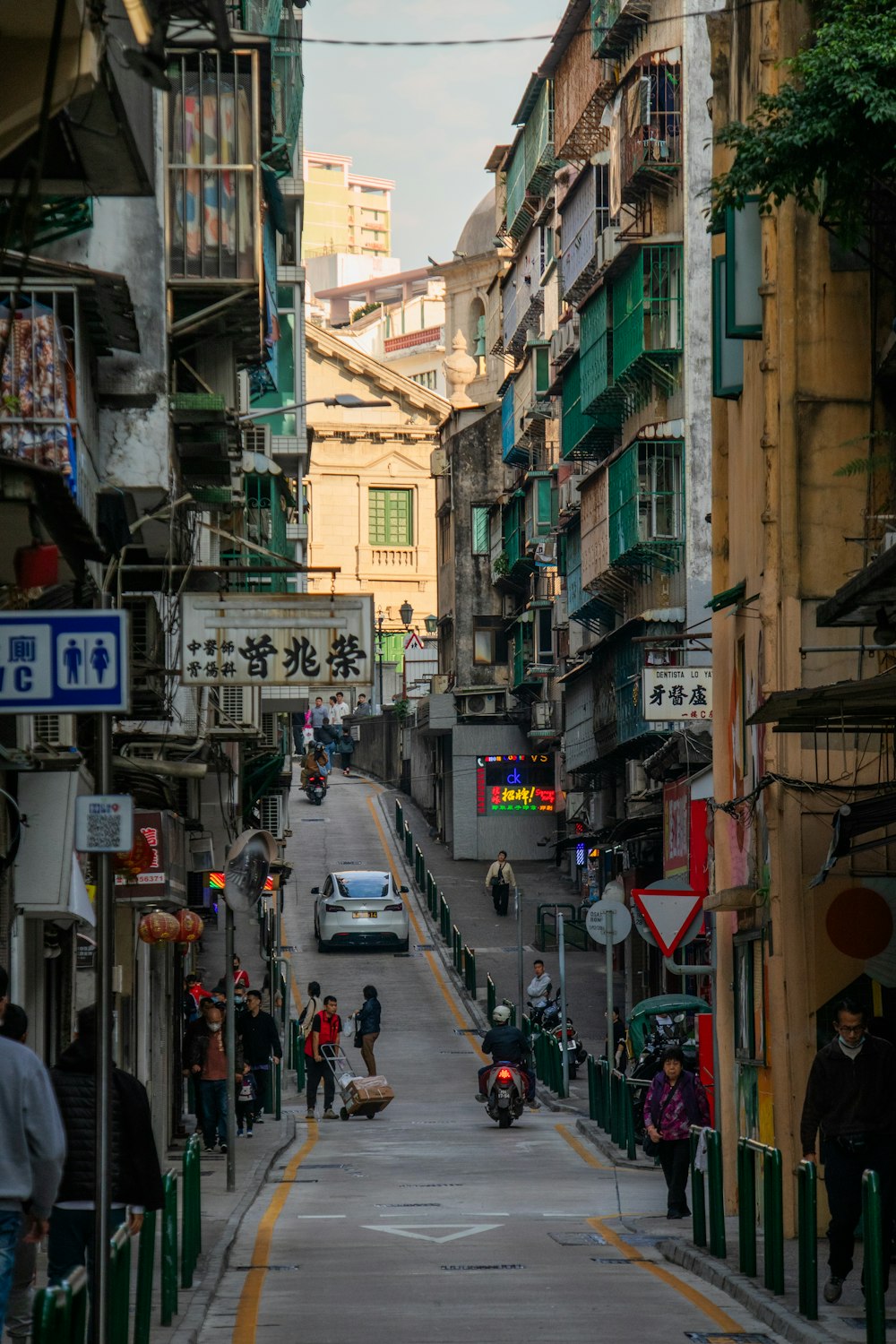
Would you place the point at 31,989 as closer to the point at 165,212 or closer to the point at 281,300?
the point at 165,212

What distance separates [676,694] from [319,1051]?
23.6ft

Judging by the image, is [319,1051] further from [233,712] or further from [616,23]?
[616,23]

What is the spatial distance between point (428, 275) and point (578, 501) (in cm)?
9303

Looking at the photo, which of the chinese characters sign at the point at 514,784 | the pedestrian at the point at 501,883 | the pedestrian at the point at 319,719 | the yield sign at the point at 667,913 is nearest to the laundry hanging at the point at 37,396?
the yield sign at the point at 667,913

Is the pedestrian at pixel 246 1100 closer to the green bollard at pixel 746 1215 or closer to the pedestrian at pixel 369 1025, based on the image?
the pedestrian at pixel 369 1025

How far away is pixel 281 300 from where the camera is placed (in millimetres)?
40625

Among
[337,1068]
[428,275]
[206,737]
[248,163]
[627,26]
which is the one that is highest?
[428,275]

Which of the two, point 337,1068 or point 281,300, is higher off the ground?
point 281,300

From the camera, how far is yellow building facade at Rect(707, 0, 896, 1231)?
17.0 m

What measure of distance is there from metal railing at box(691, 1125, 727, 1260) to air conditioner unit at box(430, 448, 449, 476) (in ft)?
200

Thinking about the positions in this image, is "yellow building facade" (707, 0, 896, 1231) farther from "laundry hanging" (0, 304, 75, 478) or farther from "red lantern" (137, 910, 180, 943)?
"red lantern" (137, 910, 180, 943)

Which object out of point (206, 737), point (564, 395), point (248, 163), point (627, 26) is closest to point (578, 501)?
point (564, 395)

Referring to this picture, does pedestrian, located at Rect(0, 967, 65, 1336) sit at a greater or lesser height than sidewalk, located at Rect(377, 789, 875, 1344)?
greater

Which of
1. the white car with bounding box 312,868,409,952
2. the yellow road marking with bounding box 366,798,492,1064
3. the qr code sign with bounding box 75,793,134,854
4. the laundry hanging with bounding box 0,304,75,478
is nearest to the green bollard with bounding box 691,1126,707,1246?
the laundry hanging with bounding box 0,304,75,478
